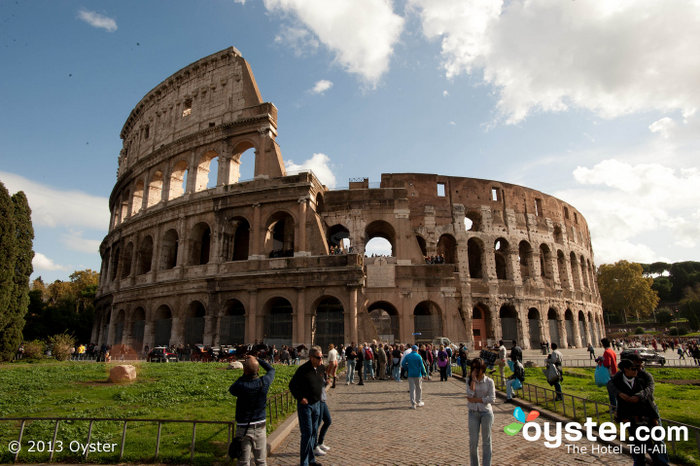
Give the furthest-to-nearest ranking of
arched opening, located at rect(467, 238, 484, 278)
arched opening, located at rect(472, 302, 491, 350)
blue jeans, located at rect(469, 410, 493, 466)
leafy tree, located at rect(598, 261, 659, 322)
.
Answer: leafy tree, located at rect(598, 261, 659, 322), arched opening, located at rect(467, 238, 484, 278), arched opening, located at rect(472, 302, 491, 350), blue jeans, located at rect(469, 410, 493, 466)

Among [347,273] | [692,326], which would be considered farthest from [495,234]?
[692,326]

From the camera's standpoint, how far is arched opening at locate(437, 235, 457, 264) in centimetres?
3063

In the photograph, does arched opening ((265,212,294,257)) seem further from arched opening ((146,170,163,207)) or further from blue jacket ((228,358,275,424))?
blue jacket ((228,358,275,424))

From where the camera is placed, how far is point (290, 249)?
26609 millimetres

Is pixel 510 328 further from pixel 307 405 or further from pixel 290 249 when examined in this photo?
pixel 307 405

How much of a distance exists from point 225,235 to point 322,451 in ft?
71.7

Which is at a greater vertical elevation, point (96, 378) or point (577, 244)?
point (577, 244)

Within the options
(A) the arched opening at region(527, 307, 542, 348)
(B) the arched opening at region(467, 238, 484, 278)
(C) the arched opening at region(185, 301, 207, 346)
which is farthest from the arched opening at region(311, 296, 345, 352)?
(A) the arched opening at region(527, 307, 542, 348)

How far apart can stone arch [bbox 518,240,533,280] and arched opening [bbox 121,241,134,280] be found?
102 feet

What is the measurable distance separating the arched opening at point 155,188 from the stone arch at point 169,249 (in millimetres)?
4057

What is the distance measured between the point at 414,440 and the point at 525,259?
96.7ft

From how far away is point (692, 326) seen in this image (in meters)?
51.2

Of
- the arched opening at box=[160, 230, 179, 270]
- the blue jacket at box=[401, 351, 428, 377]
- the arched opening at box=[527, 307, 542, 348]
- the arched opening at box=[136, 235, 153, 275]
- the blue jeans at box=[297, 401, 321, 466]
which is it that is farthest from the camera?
the arched opening at box=[527, 307, 542, 348]

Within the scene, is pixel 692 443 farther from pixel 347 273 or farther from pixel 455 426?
pixel 347 273
